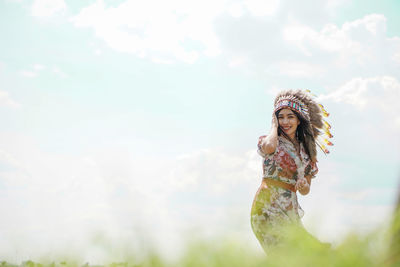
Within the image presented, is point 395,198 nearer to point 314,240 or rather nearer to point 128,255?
point 314,240

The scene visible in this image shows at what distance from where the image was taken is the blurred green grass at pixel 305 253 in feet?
4.57

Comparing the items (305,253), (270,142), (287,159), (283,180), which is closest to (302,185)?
(283,180)

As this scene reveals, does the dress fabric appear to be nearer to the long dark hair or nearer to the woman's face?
the woman's face

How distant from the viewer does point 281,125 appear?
554cm

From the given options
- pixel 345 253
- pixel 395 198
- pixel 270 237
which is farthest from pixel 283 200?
pixel 345 253

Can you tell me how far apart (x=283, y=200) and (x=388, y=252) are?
349 cm

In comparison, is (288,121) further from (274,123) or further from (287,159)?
(287,159)

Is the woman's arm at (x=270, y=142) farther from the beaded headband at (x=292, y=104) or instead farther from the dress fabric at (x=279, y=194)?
the beaded headband at (x=292, y=104)

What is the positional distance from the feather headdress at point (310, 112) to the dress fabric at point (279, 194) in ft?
1.14

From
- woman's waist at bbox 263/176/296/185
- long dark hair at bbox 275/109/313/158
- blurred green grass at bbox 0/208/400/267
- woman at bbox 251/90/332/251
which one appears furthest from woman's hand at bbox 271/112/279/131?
blurred green grass at bbox 0/208/400/267

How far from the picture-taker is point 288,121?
5.52m

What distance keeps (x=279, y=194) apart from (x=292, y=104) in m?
1.31

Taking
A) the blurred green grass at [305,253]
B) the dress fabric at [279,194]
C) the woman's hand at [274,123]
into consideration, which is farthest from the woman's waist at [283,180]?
the blurred green grass at [305,253]

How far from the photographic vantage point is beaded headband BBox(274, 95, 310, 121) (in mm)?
5598
